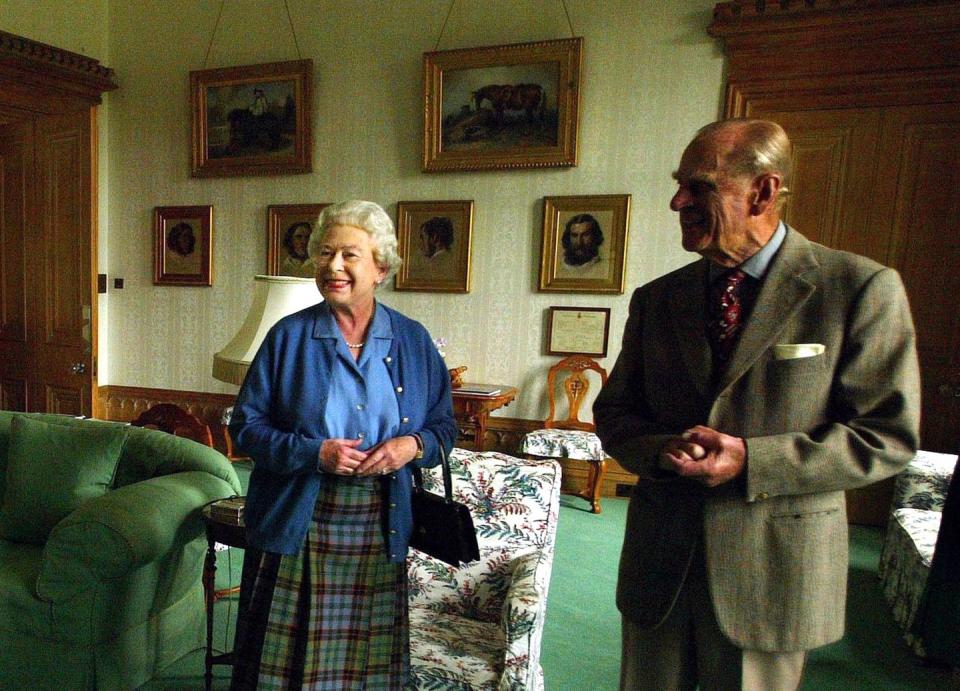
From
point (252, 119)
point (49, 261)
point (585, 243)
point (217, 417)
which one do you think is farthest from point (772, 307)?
point (49, 261)

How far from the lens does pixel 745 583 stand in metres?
1.06

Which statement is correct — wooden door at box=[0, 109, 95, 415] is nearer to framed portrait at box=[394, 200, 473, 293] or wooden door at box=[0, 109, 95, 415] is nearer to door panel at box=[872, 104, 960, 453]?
framed portrait at box=[394, 200, 473, 293]

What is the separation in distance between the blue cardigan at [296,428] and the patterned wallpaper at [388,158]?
9.86 ft

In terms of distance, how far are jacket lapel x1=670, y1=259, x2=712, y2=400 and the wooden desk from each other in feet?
9.98

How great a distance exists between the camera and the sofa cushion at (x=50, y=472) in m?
2.29

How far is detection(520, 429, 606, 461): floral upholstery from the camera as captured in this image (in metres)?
4.03

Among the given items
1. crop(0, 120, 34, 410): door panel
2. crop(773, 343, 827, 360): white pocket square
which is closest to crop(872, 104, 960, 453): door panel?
crop(773, 343, 827, 360): white pocket square

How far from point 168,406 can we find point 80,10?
14.8 feet

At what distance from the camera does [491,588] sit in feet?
6.32

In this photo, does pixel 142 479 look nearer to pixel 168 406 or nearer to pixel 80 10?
pixel 168 406

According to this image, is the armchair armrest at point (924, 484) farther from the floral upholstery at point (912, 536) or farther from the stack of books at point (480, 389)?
the stack of books at point (480, 389)

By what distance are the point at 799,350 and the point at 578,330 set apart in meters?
3.51

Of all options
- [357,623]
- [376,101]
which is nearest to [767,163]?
[357,623]

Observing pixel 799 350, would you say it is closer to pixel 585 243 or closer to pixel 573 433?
pixel 573 433
